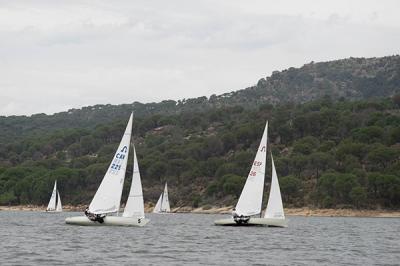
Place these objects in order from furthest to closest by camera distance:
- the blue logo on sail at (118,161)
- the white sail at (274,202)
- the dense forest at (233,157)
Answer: the dense forest at (233,157), the white sail at (274,202), the blue logo on sail at (118,161)

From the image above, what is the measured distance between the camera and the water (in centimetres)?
3782

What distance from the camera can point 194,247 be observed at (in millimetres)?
45219

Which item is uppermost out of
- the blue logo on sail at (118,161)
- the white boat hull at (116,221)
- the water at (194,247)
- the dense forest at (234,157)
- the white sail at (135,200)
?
the dense forest at (234,157)

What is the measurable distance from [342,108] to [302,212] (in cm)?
4928

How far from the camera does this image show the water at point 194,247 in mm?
37819

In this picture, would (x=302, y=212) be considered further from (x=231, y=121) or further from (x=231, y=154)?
(x=231, y=121)

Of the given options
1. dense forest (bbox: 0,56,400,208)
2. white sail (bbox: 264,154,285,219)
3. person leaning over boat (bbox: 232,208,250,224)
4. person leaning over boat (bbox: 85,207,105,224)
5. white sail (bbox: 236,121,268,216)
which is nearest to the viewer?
person leaning over boat (bbox: 85,207,105,224)

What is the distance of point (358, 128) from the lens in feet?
424

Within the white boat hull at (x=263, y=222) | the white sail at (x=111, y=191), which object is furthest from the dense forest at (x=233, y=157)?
the white sail at (x=111, y=191)

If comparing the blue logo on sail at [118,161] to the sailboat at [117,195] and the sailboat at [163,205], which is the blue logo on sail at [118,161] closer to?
the sailboat at [117,195]

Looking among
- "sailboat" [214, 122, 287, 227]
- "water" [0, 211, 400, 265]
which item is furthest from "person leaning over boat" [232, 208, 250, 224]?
"water" [0, 211, 400, 265]

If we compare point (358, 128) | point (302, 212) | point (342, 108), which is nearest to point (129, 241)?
point (302, 212)

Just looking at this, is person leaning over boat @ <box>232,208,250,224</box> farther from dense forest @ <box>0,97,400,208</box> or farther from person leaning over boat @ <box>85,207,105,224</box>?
dense forest @ <box>0,97,400,208</box>

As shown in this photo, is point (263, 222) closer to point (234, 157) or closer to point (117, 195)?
point (117, 195)
